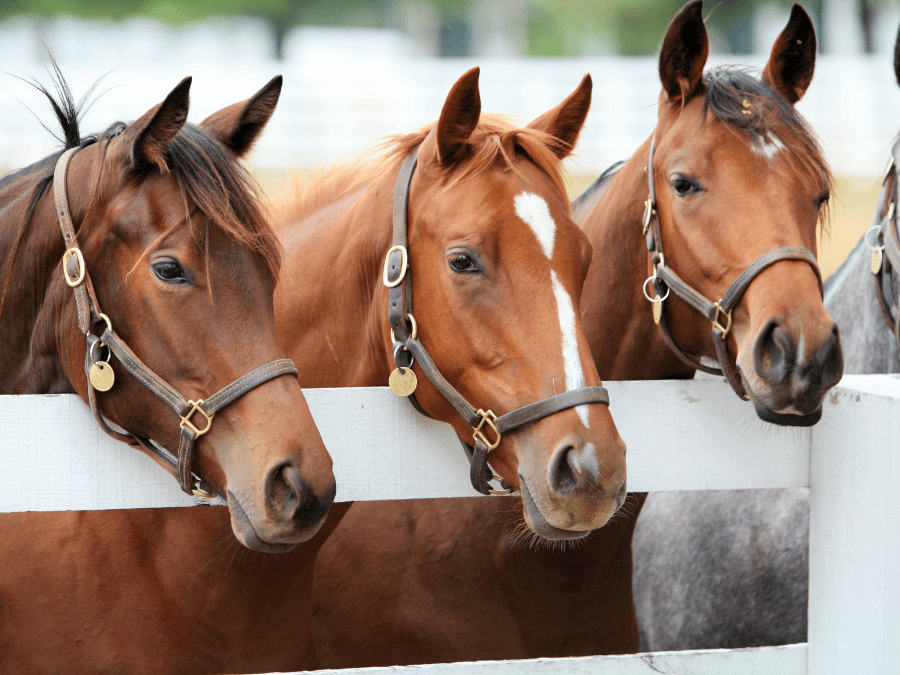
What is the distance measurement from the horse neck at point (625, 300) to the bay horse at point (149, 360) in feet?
3.87

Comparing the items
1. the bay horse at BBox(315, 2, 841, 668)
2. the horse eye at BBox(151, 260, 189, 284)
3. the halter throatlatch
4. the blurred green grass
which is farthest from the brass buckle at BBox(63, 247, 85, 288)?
the blurred green grass

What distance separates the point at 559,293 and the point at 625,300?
0.86 m

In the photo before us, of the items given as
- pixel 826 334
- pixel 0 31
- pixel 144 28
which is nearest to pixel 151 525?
pixel 826 334

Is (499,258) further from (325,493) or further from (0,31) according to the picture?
Answer: (0,31)

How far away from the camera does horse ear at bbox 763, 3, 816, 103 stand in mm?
2525

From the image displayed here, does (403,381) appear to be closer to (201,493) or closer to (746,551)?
(201,493)

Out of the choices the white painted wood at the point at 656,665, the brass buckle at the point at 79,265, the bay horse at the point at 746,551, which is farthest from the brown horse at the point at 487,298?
the bay horse at the point at 746,551

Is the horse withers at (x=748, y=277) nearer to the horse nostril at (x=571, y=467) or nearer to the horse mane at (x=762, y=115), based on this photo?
the horse mane at (x=762, y=115)

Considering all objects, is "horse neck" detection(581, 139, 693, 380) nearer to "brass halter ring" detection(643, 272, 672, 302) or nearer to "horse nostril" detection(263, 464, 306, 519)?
"brass halter ring" detection(643, 272, 672, 302)

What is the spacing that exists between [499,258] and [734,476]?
2.41ft

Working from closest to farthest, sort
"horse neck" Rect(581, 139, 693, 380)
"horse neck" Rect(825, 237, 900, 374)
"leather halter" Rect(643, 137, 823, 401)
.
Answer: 1. "leather halter" Rect(643, 137, 823, 401)
2. "horse neck" Rect(581, 139, 693, 380)
3. "horse neck" Rect(825, 237, 900, 374)

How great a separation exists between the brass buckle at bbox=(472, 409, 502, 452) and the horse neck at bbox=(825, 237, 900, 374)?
187 cm

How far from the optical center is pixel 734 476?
1.89 metres

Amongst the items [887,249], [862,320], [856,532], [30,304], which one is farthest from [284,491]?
[862,320]
